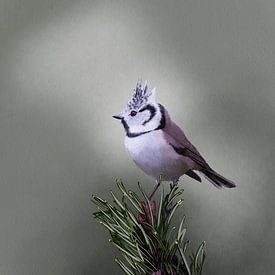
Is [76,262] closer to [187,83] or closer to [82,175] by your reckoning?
[82,175]

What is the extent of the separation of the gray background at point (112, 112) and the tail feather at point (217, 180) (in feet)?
0.05

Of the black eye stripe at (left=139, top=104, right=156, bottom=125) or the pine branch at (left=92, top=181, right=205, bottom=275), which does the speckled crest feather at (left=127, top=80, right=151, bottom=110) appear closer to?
the black eye stripe at (left=139, top=104, right=156, bottom=125)

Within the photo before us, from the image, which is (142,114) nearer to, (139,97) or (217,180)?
(139,97)

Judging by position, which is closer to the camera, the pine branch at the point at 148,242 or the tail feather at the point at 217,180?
the pine branch at the point at 148,242

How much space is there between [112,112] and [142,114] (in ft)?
0.30

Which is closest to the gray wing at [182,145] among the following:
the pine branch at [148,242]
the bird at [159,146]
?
the bird at [159,146]

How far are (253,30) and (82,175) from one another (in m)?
0.48

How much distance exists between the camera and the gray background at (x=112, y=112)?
1203mm

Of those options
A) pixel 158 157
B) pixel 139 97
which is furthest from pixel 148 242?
pixel 139 97

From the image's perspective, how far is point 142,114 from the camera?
1196 mm

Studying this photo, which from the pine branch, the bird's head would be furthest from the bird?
the pine branch

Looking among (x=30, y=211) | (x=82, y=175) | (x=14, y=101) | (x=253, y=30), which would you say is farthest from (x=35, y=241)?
(x=253, y=30)

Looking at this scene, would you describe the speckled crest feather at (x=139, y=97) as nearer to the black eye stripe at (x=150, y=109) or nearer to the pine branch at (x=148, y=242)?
the black eye stripe at (x=150, y=109)

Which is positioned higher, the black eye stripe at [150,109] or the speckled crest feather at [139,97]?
the speckled crest feather at [139,97]
